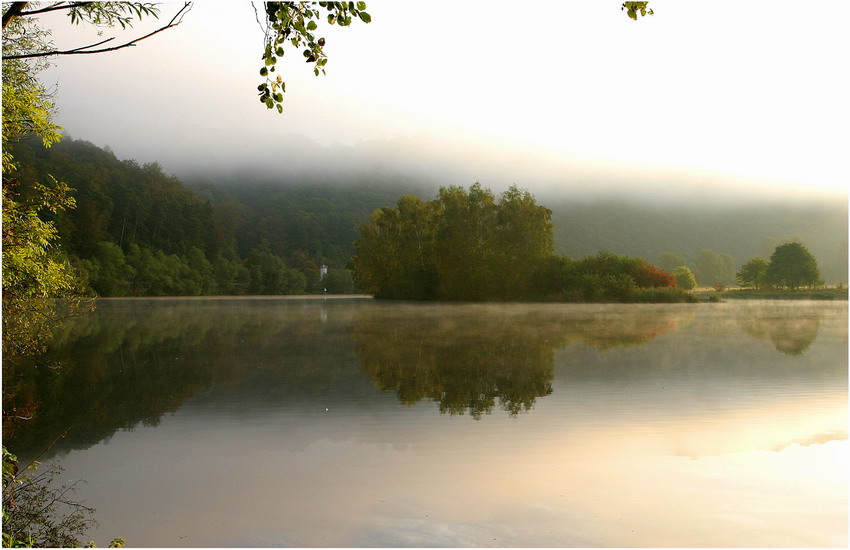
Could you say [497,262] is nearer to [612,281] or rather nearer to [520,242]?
[520,242]

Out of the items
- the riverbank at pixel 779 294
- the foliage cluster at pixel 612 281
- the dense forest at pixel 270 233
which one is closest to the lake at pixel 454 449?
the foliage cluster at pixel 612 281

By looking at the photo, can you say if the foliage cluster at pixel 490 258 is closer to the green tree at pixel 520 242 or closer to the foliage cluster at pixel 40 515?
the green tree at pixel 520 242

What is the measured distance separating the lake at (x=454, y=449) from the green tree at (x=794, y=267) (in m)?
55.7

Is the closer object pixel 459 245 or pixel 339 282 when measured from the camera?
pixel 459 245

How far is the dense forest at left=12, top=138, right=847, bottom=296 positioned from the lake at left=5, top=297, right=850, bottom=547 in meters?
54.3

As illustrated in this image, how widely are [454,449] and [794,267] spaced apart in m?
66.2

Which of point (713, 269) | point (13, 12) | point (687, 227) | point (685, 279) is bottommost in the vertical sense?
point (685, 279)

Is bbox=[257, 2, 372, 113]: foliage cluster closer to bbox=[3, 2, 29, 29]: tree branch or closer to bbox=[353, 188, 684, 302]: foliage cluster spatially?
bbox=[3, 2, 29, 29]: tree branch

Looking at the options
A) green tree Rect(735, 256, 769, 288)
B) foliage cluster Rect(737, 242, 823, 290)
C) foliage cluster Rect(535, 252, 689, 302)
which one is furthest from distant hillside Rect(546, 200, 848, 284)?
foliage cluster Rect(535, 252, 689, 302)

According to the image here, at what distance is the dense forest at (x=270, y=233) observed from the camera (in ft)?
261

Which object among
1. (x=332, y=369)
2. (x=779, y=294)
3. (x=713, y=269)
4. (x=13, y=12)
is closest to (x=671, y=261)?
(x=713, y=269)

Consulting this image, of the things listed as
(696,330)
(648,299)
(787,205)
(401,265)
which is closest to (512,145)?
(787,205)

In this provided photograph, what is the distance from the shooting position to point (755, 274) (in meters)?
70.2

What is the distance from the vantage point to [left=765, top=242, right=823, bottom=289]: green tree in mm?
62281
